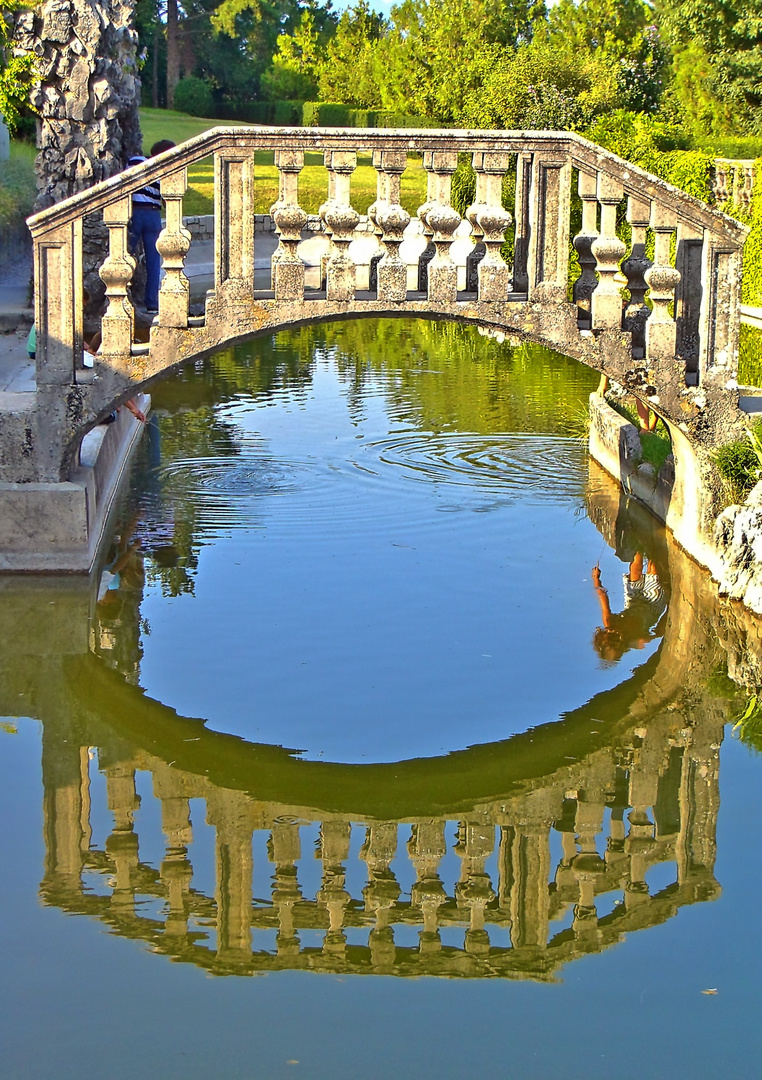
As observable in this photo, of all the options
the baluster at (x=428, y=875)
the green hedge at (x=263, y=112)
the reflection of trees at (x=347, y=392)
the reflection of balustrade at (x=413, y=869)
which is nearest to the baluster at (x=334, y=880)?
the reflection of balustrade at (x=413, y=869)

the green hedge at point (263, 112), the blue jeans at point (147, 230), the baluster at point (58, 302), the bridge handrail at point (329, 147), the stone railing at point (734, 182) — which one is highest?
the green hedge at point (263, 112)

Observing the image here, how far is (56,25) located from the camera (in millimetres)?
13047

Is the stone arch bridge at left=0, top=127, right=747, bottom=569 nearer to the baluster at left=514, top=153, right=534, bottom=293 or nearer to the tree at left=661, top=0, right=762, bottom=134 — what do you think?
the baluster at left=514, top=153, right=534, bottom=293

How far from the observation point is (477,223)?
31.5ft

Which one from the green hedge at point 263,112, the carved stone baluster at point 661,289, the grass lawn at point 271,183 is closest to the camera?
the carved stone baluster at point 661,289

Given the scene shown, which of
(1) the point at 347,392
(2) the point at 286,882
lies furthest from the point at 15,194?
(2) the point at 286,882

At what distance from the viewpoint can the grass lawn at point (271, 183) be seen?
31031 millimetres

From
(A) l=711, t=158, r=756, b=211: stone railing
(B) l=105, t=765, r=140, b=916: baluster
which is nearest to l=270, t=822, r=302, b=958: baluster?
(B) l=105, t=765, r=140, b=916: baluster

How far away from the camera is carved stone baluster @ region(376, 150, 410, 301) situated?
9328mm

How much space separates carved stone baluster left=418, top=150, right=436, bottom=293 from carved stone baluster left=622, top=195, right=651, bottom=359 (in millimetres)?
1404

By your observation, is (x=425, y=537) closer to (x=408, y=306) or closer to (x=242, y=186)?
(x=408, y=306)

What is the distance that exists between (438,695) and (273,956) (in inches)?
99.8

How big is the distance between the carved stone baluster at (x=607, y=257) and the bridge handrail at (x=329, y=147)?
0.09 metres

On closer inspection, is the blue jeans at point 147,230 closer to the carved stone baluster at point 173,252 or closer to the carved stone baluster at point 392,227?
the carved stone baluster at point 173,252
